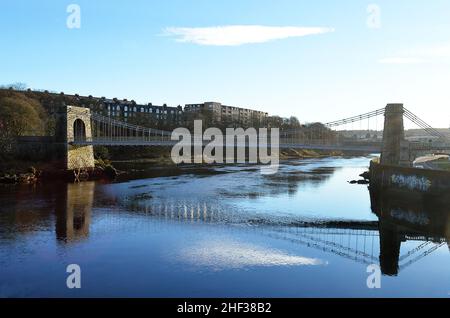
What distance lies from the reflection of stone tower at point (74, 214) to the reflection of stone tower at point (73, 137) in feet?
26.8

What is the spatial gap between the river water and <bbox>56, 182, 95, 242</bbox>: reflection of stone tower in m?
0.05

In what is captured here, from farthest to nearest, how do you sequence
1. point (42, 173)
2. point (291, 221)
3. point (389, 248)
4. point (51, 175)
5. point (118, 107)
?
point (118, 107)
point (51, 175)
point (42, 173)
point (291, 221)
point (389, 248)

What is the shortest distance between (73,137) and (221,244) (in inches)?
1039

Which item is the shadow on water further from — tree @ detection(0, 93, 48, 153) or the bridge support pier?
tree @ detection(0, 93, 48, 153)

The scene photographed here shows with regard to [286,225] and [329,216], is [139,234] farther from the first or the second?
[329,216]

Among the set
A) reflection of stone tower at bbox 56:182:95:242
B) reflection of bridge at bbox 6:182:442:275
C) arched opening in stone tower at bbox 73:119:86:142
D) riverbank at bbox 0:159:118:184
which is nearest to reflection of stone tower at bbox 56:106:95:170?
arched opening in stone tower at bbox 73:119:86:142

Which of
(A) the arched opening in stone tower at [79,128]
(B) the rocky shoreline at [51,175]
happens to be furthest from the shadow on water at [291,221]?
(A) the arched opening in stone tower at [79,128]

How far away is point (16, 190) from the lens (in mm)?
26500

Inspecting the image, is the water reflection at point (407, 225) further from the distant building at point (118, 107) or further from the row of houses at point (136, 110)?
the distant building at point (118, 107)

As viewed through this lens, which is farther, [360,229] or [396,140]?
[396,140]

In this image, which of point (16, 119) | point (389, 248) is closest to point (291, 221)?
point (389, 248)

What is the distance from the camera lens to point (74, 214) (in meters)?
19.7

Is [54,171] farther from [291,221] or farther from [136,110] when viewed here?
[136,110]
